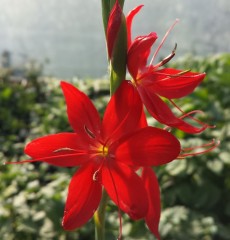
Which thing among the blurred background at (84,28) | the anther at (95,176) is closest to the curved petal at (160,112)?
the anther at (95,176)

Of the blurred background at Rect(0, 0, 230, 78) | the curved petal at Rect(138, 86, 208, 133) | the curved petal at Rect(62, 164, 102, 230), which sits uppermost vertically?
the curved petal at Rect(138, 86, 208, 133)

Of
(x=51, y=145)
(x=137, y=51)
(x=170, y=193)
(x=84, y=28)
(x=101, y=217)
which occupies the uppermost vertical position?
(x=137, y=51)

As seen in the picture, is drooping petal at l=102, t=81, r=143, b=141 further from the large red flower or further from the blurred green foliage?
the blurred green foliage

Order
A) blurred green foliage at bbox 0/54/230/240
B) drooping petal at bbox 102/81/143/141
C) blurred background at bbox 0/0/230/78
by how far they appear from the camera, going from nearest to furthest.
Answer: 1. drooping petal at bbox 102/81/143/141
2. blurred green foliage at bbox 0/54/230/240
3. blurred background at bbox 0/0/230/78

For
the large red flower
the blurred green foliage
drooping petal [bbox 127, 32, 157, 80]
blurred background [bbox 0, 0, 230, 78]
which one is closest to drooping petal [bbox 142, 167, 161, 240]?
the large red flower

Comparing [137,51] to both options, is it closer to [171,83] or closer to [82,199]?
[171,83]

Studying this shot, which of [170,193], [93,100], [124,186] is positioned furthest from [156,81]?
[93,100]

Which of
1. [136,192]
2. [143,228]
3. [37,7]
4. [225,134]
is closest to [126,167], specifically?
[136,192]

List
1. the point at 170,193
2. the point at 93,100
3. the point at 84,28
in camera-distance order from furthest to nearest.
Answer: the point at 84,28
the point at 93,100
the point at 170,193
